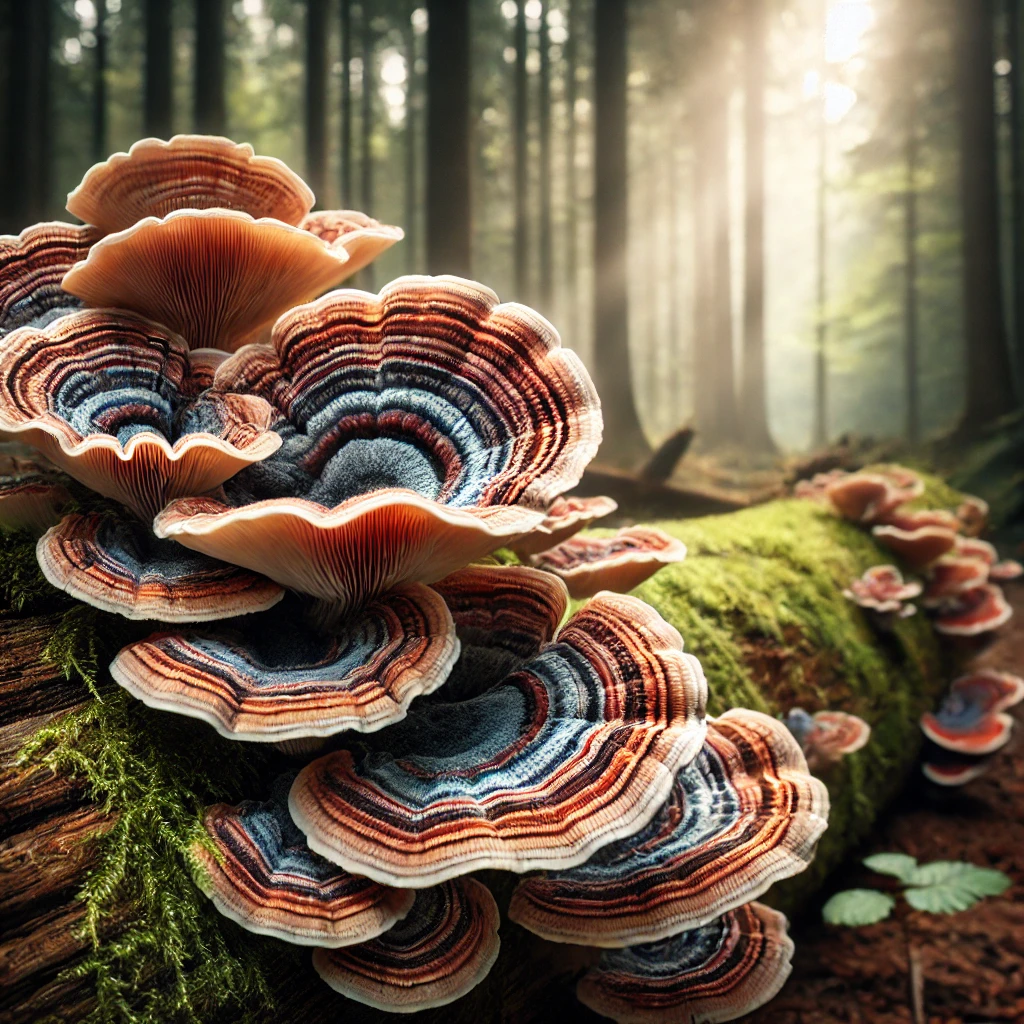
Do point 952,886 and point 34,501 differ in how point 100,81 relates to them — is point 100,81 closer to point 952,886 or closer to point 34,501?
point 34,501

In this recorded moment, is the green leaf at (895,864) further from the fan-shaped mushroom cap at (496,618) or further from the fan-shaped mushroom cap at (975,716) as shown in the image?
the fan-shaped mushroom cap at (496,618)

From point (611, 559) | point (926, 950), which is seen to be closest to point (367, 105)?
point (611, 559)

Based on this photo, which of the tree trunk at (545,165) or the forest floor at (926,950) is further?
the tree trunk at (545,165)

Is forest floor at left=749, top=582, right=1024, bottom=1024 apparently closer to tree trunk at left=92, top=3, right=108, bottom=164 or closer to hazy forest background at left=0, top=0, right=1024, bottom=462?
hazy forest background at left=0, top=0, right=1024, bottom=462

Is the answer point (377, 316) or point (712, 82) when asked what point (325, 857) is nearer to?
point (377, 316)

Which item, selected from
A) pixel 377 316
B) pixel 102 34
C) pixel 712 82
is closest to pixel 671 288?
pixel 712 82

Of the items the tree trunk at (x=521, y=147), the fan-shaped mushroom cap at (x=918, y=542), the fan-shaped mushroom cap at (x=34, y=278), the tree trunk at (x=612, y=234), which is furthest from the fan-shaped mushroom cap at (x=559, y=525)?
the tree trunk at (x=521, y=147)

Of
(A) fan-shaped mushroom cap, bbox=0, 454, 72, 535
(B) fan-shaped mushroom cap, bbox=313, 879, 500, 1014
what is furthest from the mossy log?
(B) fan-shaped mushroom cap, bbox=313, 879, 500, 1014
